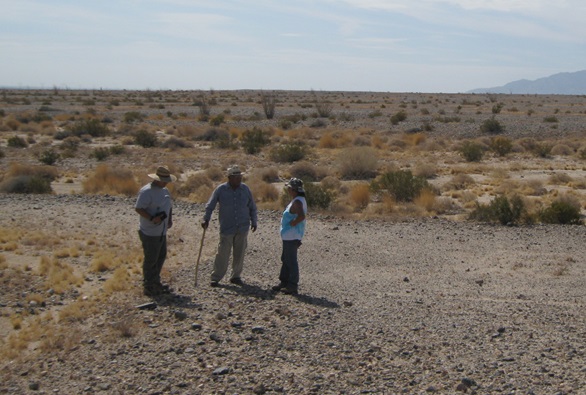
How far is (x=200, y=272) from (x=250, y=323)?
9.94ft

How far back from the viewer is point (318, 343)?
7.76 meters

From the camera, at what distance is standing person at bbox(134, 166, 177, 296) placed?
9.67 m

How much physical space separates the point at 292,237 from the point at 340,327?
196 cm

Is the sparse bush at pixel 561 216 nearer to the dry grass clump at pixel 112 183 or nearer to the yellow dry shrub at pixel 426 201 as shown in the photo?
the yellow dry shrub at pixel 426 201

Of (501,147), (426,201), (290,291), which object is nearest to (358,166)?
(426,201)

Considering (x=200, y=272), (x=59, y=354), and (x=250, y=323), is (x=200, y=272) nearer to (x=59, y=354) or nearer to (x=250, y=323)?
(x=250, y=323)

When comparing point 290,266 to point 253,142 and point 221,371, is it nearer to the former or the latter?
point 221,371

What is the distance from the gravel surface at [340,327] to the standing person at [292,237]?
0.30 metres

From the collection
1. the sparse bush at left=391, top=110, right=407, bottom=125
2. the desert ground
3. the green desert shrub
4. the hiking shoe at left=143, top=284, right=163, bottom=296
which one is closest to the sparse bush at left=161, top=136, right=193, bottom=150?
the desert ground

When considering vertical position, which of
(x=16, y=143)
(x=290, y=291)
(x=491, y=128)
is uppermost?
(x=491, y=128)

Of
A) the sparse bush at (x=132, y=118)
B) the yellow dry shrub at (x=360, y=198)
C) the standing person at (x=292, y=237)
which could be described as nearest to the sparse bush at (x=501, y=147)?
the yellow dry shrub at (x=360, y=198)

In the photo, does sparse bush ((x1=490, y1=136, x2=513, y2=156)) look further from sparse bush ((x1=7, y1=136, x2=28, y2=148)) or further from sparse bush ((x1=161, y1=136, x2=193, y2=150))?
sparse bush ((x1=7, y1=136, x2=28, y2=148))

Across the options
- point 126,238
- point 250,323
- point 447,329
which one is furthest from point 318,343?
point 126,238

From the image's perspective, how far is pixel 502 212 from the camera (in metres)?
16.2
